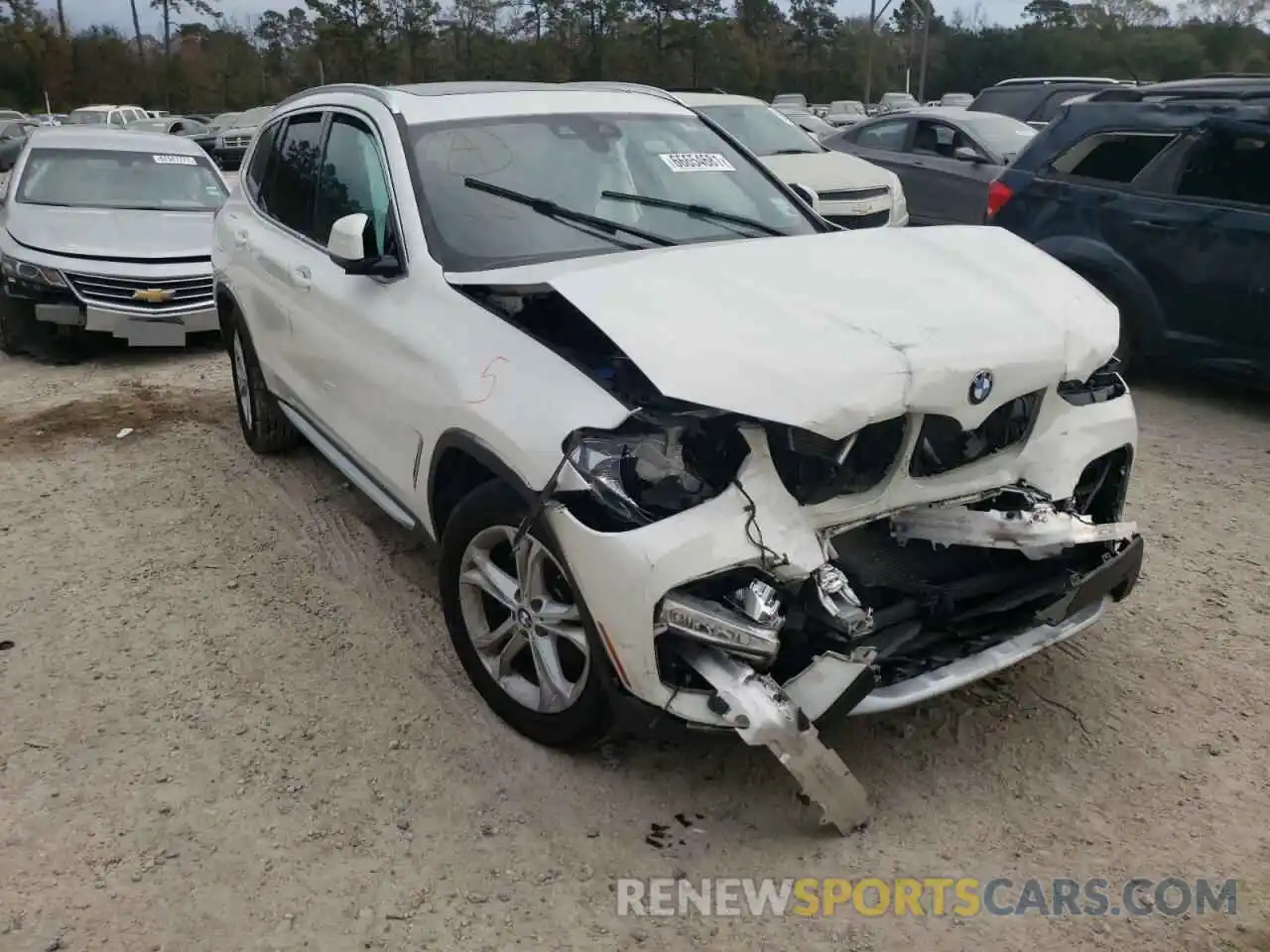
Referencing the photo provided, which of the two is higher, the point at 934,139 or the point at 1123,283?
the point at 934,139

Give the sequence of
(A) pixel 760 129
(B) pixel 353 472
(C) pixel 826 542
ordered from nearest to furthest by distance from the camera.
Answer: (C) pixel 826 542 → (B) pixel 353 472 → (A) pixel 760 129

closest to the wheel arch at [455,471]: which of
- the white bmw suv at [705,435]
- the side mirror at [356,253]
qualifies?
the white bmw suv at [705,435]

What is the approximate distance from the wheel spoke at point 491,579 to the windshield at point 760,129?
8.26m

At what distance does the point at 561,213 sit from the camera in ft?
13.1

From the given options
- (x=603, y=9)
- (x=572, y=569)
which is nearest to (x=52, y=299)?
(x=572, y=569)

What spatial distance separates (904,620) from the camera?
10.00ft

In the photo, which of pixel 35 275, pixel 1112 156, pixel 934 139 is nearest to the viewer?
pixel 1112 156

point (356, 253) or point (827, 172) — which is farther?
point (827, 172)

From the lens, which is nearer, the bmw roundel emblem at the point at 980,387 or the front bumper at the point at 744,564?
the front bumper at the point at 744,564

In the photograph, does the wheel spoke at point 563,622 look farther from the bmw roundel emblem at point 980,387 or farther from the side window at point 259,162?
the side window at point 259,162

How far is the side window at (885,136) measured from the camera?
12.3 meters

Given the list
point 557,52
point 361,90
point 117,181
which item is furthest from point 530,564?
point 557,52

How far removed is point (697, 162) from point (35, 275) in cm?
594

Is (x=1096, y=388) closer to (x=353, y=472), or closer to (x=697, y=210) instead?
(x=697, y=210)
